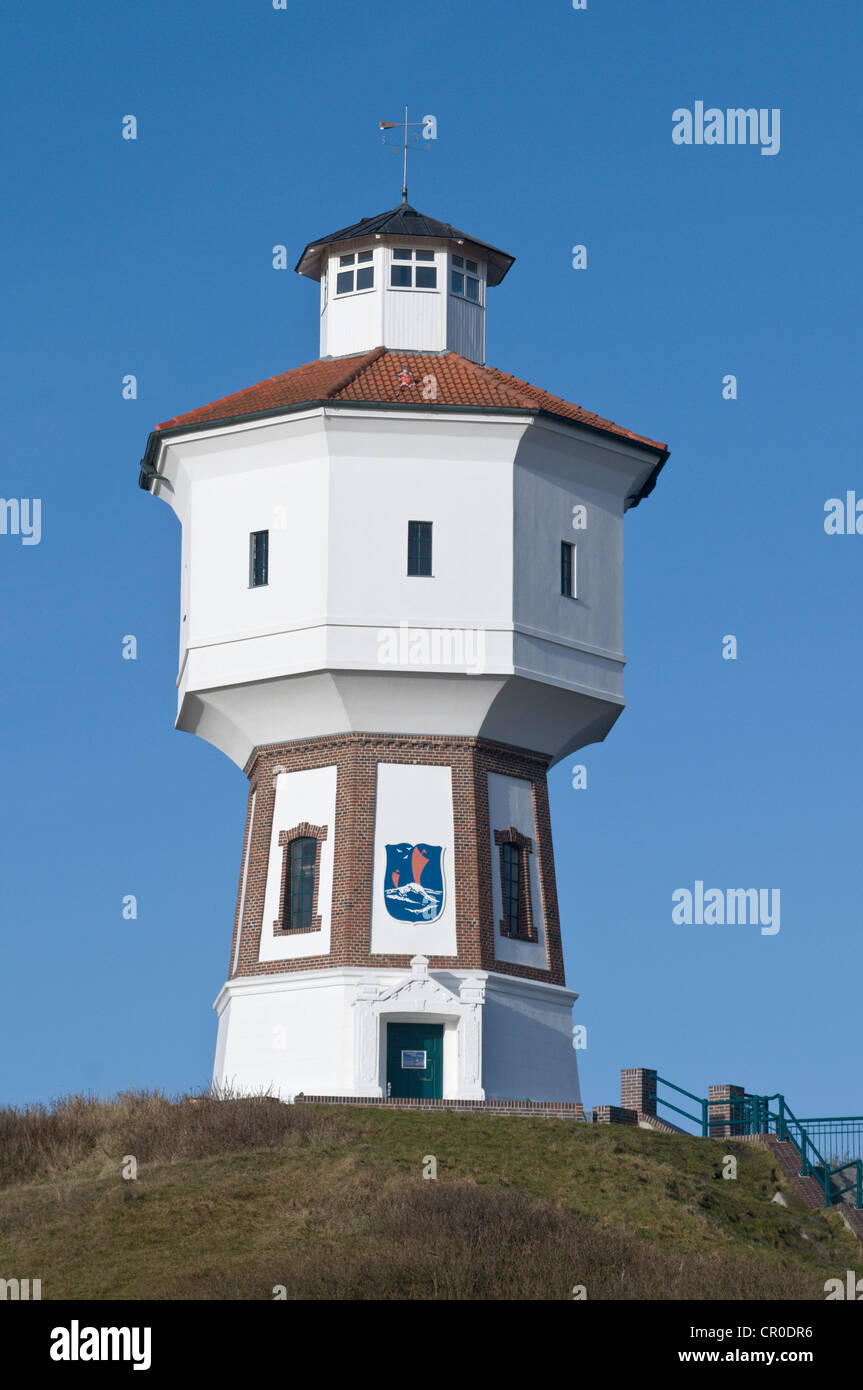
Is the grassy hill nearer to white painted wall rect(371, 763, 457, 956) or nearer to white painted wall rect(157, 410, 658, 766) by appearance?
white painted wall rect(371, 763, 457, 956)

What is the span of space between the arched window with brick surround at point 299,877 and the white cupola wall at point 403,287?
10374 mm

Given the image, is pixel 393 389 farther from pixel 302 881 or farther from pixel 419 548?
pixel 302 881

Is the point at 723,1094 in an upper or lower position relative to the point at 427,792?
A: lower

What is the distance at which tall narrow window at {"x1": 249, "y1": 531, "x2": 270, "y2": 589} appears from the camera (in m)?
41.9

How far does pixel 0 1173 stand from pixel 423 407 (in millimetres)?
15721

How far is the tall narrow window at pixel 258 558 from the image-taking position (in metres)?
41.9

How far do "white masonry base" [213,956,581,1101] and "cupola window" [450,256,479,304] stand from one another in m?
14.4

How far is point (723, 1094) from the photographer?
40750 millimetres

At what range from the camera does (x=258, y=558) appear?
42.2m

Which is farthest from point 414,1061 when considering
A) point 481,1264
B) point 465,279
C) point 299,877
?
point 465,279

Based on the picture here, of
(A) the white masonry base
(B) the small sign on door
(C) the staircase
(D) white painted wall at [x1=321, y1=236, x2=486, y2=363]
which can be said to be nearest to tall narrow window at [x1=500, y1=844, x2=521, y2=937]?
(A) the white masonry base
